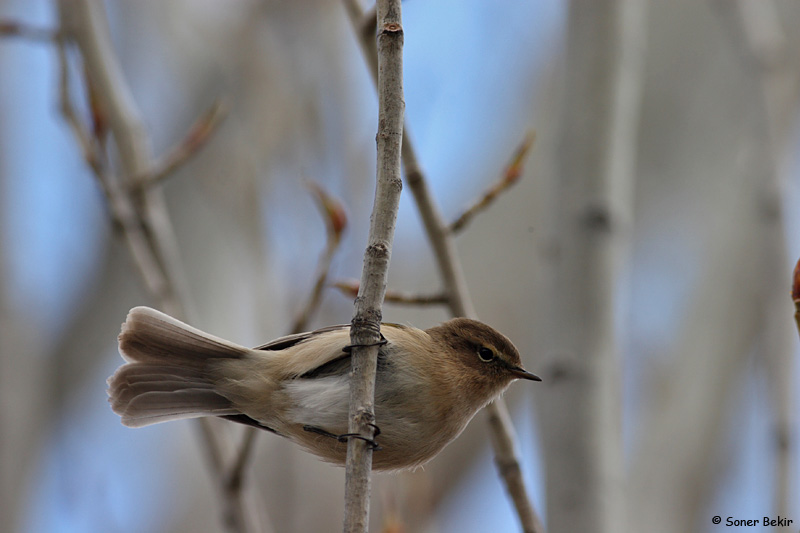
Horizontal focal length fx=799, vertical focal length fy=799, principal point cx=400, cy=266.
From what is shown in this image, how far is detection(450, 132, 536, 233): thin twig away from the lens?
2621mm

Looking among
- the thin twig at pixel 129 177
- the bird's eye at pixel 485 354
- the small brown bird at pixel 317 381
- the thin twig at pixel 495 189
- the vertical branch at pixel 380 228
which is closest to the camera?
the vertical branch at pixel 380 228

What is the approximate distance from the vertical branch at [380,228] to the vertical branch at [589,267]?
0.94 metres

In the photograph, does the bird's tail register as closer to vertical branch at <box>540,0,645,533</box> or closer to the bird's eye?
the bird's eye

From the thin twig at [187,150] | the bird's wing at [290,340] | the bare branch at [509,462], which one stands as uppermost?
the thin twig at [187,150]

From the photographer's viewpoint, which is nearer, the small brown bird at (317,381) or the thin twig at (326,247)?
the small brown bird at (317,381)

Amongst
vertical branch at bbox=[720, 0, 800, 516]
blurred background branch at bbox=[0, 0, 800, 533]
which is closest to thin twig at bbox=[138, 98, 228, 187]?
blurred background branch at bbox=[0, 0, 800, 533]

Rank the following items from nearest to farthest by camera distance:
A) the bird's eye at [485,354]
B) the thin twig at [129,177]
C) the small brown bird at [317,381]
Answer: the small brown bird at [317,381] < the bird's eye at [485,354] < the thin twig at [129,177]

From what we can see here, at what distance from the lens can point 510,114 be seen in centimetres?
728

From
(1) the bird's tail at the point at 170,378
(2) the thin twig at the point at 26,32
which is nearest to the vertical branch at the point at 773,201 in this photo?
(1) the bird's tail at the point at 170,378

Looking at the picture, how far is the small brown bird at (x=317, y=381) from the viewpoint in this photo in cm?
248

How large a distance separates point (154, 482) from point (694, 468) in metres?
3.90

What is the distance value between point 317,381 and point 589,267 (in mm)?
979

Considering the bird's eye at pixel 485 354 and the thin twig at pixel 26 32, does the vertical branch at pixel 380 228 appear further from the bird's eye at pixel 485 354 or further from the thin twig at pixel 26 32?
the thin twig at pixel 26 32

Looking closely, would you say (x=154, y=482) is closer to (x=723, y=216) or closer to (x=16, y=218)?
(x=16, y=218)
